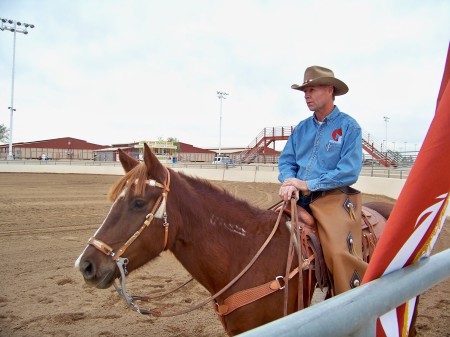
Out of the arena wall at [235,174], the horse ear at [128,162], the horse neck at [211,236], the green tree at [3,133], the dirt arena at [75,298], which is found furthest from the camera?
the green tree at [3,133]

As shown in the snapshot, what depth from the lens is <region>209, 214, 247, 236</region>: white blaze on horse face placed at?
8.47 feet

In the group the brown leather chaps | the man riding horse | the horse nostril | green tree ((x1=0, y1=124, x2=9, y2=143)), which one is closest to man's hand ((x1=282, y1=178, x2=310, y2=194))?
the man riding horse

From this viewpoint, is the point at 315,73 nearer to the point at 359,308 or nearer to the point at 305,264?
the point at 305,264

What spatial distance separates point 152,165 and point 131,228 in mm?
478

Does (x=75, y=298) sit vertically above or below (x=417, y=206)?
below

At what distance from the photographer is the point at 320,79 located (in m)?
2.84

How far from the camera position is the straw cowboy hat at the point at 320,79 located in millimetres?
2836

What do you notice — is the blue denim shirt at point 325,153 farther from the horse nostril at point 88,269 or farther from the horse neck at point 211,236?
the horse nostril at point 88,269

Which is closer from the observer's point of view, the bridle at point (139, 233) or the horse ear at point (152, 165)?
the bridle at point (139, 233)

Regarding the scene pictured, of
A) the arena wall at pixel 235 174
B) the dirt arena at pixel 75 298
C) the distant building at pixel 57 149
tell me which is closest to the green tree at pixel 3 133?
the distant building at pixel 57 149

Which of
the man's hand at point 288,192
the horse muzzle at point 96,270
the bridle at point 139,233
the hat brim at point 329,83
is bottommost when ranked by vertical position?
the horse muzzle at point 96,270

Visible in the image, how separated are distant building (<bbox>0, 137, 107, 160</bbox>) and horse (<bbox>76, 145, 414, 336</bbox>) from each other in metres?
55.5

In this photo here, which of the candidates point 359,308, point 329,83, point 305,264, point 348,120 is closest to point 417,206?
point 359,308

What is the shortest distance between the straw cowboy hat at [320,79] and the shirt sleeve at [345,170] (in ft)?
1.49
